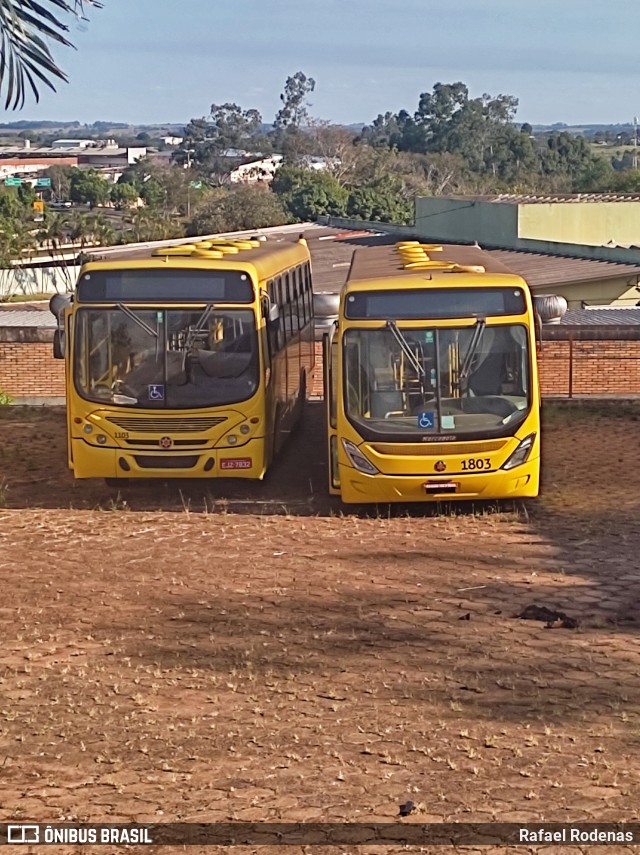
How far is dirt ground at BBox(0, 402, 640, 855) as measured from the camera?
6.08m

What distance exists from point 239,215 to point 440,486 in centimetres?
4927

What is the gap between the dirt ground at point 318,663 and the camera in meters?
6.08

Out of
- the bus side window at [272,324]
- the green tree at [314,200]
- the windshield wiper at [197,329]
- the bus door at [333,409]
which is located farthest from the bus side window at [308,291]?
the green tree at [314,200]

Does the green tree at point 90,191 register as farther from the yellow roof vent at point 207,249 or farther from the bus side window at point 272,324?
the bus side window at point 272,324

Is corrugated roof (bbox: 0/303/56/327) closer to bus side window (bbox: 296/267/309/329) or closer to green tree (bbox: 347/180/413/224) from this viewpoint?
bus side window (bbox: 296/267/309/329)

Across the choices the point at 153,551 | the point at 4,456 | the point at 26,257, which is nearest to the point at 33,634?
the point at 153,551

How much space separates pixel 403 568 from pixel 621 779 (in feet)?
15.2

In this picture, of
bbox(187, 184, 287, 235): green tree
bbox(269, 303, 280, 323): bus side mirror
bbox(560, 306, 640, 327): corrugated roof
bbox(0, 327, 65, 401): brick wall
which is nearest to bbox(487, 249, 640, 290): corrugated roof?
bbox(560, 306, 640, 327): corrugated roof

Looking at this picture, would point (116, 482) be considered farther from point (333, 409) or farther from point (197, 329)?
point (333, 409)

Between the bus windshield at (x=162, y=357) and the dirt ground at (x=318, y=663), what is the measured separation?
1267 mm

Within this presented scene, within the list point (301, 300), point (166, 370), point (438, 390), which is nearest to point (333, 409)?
point (438, 390)

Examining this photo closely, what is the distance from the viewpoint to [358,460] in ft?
41.3

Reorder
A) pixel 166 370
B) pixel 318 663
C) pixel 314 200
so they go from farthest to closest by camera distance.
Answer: pixel 314 200 → pixel 166 370 → pixel 318 663

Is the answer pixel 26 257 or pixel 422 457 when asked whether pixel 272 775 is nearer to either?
pixel 422 457
